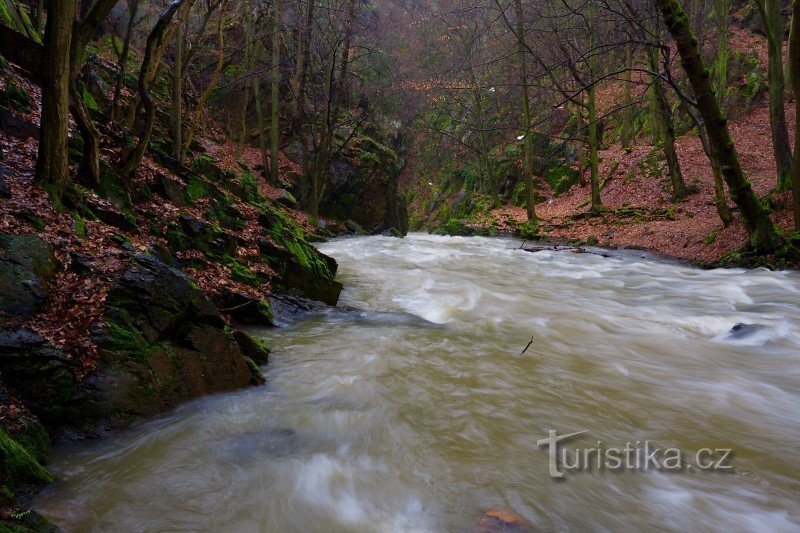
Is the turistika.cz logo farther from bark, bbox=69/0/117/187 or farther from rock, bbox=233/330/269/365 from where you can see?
bark, bbox=69/0/117/187

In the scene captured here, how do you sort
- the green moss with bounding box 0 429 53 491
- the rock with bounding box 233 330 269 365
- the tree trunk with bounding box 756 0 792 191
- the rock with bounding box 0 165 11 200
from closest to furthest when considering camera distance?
the green moss with bounding box 0 429 53 491
the rock with bounding box 0 165 11 200
the rock with bounding box 233 330 269 365
the tree trunk with bounding box 756 0 792 191

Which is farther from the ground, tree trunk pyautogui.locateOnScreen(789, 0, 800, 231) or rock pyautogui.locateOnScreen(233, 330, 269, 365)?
tree trunk pyautogui.locateOnScreen(789, 0, 800, 231)

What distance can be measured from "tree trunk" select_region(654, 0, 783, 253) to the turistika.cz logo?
676 centimetres

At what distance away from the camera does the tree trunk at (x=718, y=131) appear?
23.1 feet

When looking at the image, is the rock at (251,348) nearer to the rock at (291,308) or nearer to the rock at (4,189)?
the rock at (291,308)

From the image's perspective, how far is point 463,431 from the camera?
3617 millimetres

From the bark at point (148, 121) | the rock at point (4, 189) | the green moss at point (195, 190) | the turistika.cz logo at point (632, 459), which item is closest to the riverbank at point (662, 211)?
the turistika.cz logo at point (632, 459)

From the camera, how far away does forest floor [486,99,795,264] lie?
37.1ft

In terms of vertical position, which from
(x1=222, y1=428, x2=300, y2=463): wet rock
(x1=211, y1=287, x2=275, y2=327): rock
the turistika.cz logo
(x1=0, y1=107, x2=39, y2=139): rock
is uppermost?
(x1=0, y1=107, x2=39, y2=139): rock

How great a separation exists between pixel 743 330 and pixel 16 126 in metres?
10.2

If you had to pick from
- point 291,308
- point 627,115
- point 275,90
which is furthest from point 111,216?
point 627,115

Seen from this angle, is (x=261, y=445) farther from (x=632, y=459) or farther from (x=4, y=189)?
(x=4, y=189)

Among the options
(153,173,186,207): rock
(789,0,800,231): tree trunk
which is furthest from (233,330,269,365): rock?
(789,0,800,231): tree trunk

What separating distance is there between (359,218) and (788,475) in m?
20.0
